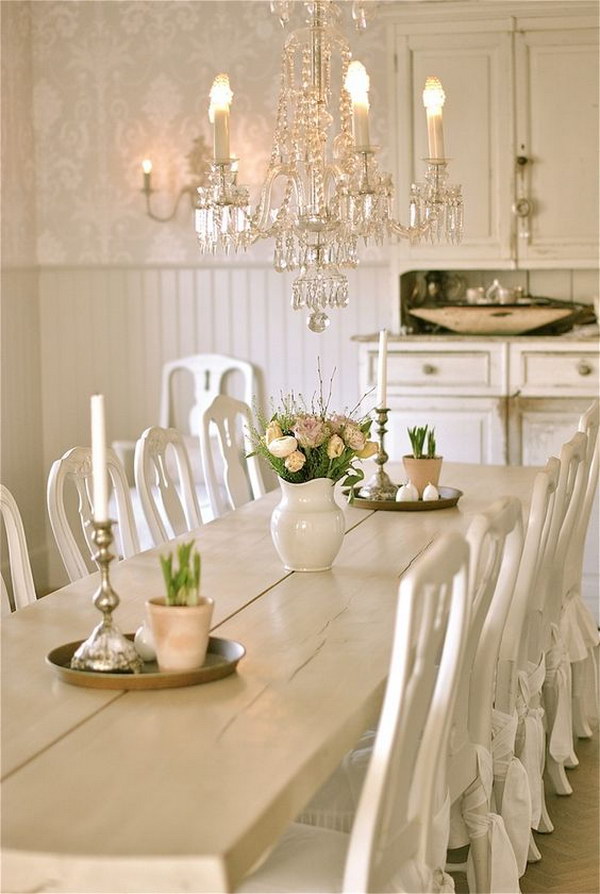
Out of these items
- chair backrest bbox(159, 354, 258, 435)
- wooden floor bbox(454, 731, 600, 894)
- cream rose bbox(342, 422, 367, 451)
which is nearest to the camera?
cream rose bbox(342, 422, 367, 451)

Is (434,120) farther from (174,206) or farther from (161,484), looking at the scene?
(174,206)

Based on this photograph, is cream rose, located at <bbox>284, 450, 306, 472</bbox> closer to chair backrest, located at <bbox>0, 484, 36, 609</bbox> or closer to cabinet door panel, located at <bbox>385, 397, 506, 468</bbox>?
chair backrest, located at <bbox>0, 484, 36, 609</bbox>

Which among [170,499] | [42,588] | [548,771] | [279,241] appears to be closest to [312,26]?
[279,241]

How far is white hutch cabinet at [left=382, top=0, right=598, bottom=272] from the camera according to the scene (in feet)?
15.6

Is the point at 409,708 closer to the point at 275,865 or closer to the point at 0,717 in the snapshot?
the point at 275,865

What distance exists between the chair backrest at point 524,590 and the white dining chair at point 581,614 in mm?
715

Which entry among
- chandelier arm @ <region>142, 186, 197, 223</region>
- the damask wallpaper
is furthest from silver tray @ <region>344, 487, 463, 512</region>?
chandelier arm @ <region>142, 186, 197, 223</region>

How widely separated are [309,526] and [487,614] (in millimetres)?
473

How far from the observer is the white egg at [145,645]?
77.8 inches

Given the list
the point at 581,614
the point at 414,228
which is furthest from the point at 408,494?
the point at 414,228

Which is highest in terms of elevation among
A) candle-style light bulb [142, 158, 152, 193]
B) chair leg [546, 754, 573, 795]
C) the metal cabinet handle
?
candle-style light bulb [142, 158, 152, 193]

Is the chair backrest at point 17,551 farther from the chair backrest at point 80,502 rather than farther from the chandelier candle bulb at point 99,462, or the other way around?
the chandelier candle bulb at point 99,462

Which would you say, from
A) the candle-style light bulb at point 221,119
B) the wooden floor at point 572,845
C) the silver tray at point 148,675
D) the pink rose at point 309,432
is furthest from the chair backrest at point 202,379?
the silver tray at point 148,675

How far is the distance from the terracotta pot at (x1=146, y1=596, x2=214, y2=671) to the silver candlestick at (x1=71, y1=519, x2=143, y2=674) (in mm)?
45
